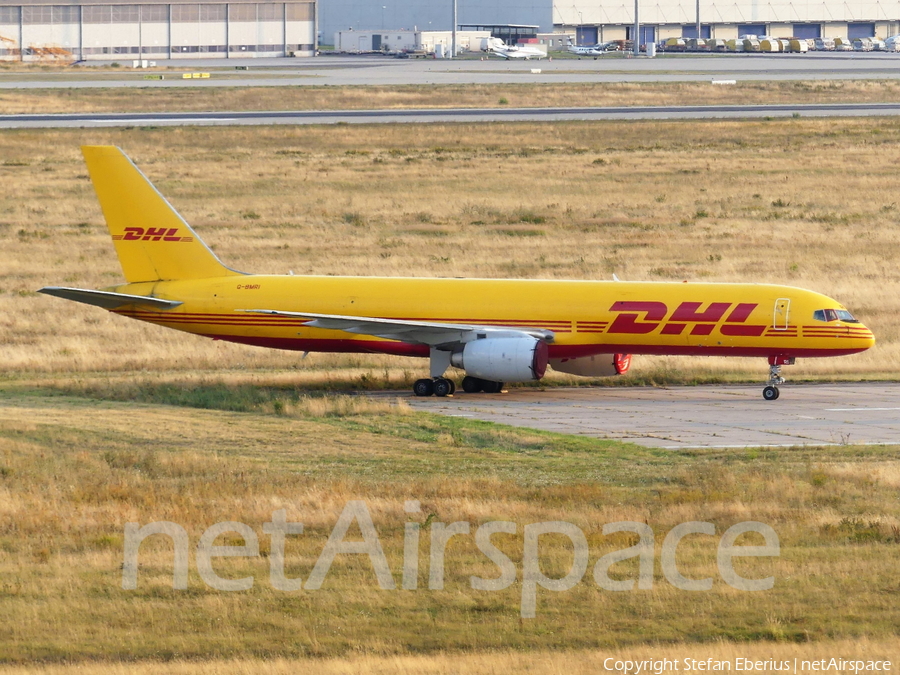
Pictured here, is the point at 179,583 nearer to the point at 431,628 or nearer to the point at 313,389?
the point at 431,628

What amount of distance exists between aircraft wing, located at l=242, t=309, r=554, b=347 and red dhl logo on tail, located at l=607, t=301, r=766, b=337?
7.52 feet

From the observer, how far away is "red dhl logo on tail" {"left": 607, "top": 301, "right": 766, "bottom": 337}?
1588 inches

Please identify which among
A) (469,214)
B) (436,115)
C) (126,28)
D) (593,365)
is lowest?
(593,365)

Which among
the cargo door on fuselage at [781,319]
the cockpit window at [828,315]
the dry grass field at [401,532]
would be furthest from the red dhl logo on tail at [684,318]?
the dry grass field at [401,532]

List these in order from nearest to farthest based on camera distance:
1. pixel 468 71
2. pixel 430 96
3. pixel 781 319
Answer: pixel 781 319
pixel 430 96
pixel 468 71

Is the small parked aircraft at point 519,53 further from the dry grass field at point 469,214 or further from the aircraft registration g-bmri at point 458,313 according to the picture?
the aircraft registration g-bmri at point 458,313

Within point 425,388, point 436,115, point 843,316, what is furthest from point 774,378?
point 436,115

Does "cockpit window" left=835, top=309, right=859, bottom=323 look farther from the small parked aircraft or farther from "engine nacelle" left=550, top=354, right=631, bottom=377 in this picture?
the small parked aircraft

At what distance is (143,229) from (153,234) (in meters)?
0.38

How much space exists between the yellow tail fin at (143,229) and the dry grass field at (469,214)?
355 centimetres

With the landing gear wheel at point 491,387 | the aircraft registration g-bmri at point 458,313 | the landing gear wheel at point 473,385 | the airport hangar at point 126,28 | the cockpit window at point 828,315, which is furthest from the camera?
the airport hangar at point 126,28

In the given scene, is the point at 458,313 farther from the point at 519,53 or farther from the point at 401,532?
the point at 519,53

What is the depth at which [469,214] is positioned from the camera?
254ft

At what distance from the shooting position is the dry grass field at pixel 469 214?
48969mm
